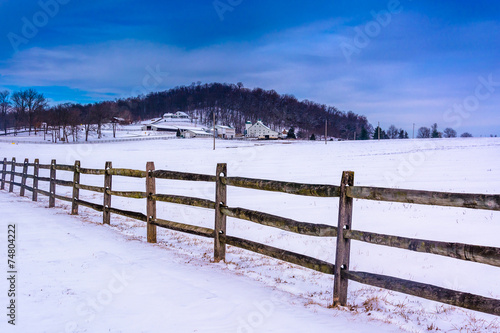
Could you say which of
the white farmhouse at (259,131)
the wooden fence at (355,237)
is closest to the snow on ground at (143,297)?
the wooden fence at (355,237)

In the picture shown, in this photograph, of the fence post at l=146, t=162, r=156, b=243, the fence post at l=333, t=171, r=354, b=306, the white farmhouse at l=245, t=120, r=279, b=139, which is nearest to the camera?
the fence post at l=333, t=171, r=354, b=306

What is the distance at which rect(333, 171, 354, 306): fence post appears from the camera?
4.88 metres

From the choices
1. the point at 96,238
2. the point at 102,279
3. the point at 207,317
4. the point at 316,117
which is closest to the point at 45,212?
the point at 96,238

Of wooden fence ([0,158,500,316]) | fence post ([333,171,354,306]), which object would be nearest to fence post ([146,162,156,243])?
wooden fence ([0,158,500,316])

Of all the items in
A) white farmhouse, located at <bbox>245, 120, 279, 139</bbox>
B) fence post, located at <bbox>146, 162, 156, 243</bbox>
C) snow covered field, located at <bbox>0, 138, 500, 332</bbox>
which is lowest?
snow covered field, located at <bbox>0, 138, 500, 332</bbox>

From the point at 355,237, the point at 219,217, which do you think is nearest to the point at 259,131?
the point at 219,217

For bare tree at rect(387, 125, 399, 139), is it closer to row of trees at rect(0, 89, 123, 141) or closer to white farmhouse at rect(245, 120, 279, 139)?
white farmhouse at rect(245, 120, 279, 139)

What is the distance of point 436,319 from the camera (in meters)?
4.63

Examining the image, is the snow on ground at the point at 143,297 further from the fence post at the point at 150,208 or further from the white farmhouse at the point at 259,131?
the white farmhouse at the point at 259,131

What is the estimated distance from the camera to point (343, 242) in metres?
4.89

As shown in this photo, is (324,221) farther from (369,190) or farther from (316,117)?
(316,117)

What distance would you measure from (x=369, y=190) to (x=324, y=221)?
26.6ft

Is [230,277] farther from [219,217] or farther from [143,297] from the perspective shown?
[143,297]

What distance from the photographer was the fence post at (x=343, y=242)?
16.0 feet
